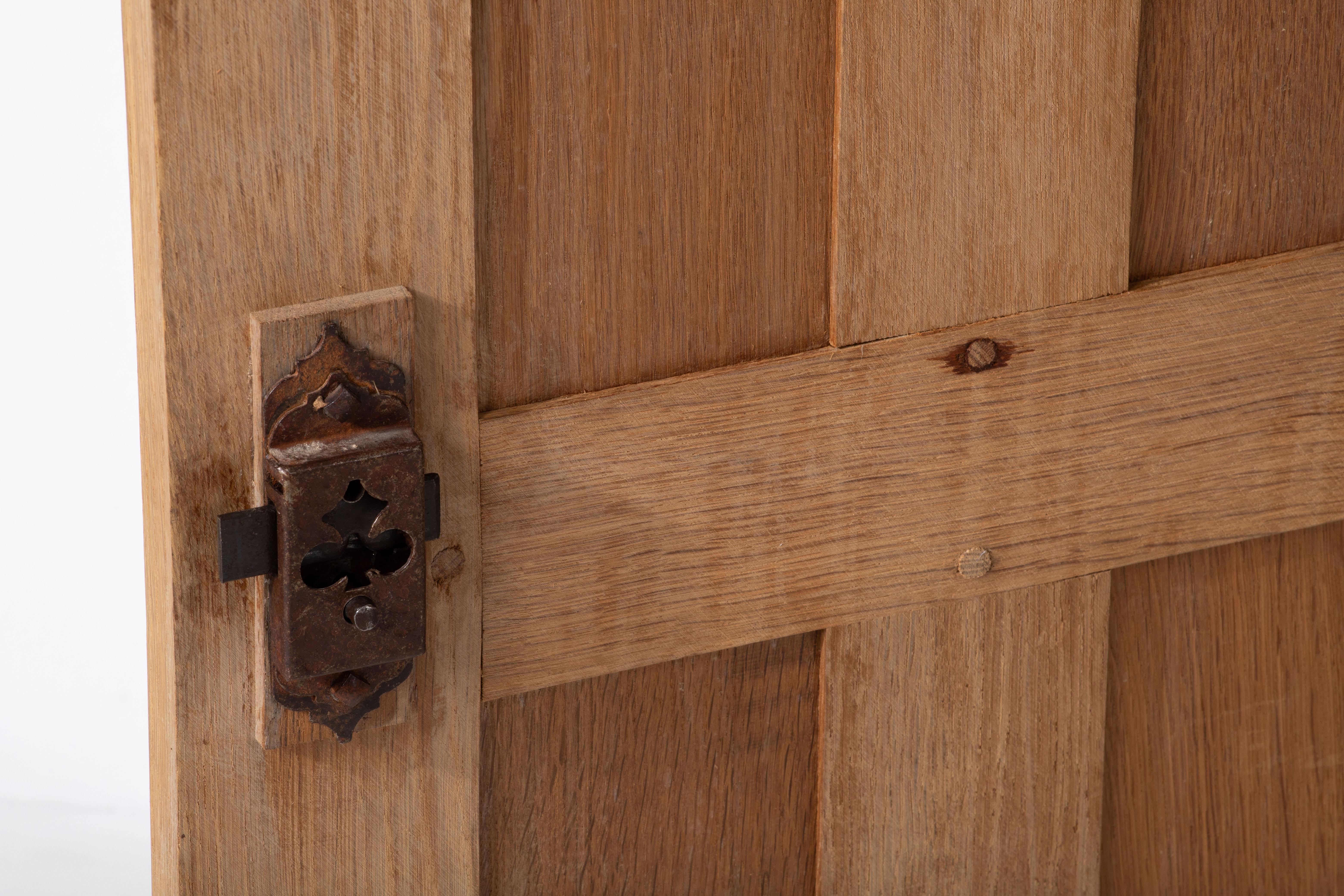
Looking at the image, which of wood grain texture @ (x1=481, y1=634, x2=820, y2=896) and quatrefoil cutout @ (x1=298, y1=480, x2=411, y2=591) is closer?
quatrefoil cutout @ (x1=298, y1=480, x2=411, y2=591)

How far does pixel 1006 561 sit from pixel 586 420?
0.87ft

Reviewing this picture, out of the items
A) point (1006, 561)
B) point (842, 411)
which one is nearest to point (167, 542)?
point (842, 411)

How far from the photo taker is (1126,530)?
901 millimetres

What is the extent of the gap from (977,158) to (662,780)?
369 millimetres

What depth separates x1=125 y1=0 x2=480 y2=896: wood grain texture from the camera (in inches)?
25.6

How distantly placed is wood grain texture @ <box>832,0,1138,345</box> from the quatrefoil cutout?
9.8 inches

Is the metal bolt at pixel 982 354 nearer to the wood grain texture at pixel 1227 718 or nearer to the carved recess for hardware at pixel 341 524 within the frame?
Answer: the wood grain texture at pixel 1227 718

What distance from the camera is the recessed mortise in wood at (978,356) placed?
2.71ft

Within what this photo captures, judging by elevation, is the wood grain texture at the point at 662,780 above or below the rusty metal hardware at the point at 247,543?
below

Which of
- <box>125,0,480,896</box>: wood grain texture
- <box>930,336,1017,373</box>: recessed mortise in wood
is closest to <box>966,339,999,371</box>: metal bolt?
<box>930,336,1017,373</box>: recessed mortise in wood

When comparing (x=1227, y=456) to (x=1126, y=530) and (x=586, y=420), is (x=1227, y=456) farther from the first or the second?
(x=586, y=420)

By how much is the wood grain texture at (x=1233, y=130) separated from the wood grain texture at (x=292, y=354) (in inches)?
16.3

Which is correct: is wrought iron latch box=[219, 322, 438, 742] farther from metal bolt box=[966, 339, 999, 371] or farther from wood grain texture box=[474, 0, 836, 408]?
metal bolt box=[966, 339, 999, 371]

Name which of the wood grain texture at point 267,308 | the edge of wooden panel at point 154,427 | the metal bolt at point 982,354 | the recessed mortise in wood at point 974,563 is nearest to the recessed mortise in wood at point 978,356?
the metal bolt at point 982,354
